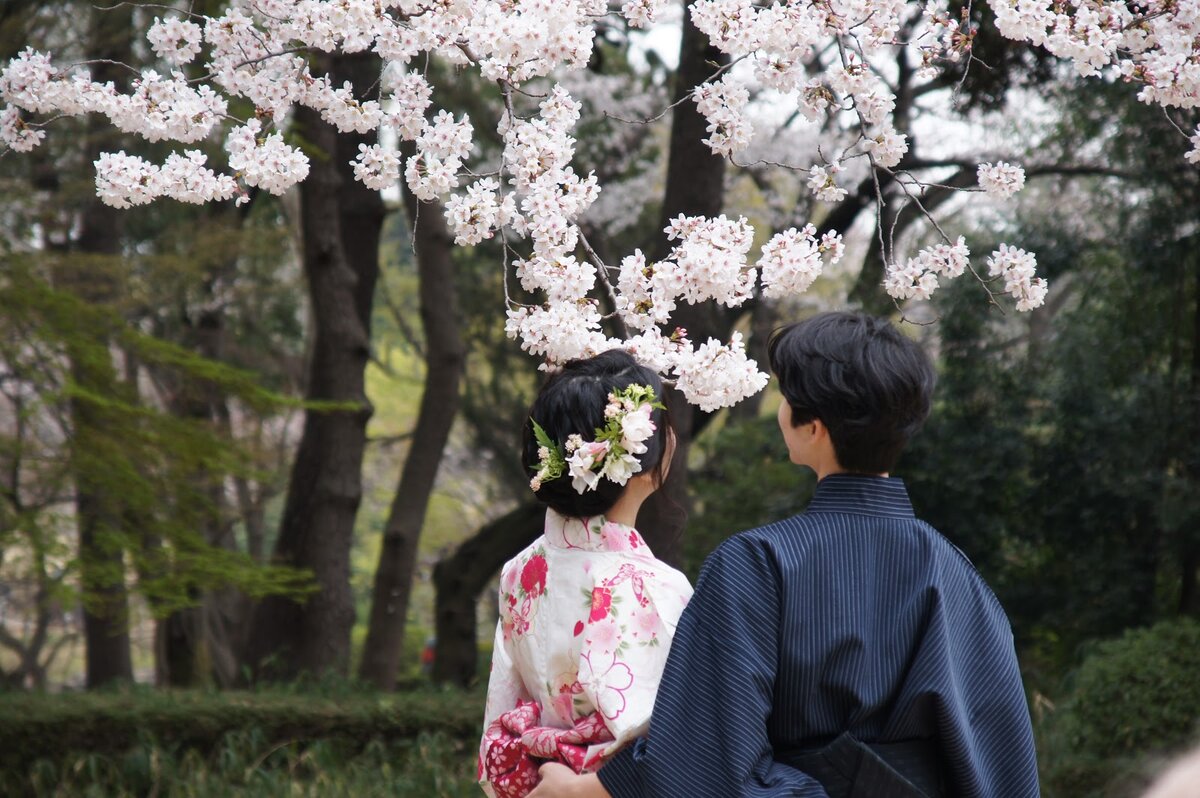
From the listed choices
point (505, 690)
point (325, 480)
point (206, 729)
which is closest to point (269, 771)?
point (206, 729)

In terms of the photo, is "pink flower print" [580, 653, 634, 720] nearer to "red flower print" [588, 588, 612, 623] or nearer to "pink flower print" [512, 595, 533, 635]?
"red flower print" [588, 588, 612, 623]

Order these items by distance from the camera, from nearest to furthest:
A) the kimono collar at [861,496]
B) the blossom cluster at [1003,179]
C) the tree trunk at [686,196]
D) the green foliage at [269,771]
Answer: the kimono collar at [861,496]
the blossom cluster at [1003,179]
the green foliage at [269,771]
the tree trunk at [686,196]

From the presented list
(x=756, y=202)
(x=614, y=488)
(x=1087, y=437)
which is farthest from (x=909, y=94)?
(x=614, y=488)

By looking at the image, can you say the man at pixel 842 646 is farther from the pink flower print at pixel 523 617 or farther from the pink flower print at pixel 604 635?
the pink flower print at pixel 523 617

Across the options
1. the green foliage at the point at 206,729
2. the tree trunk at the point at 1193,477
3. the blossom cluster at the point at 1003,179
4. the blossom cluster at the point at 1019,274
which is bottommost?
the green foliage at the point at 206,729

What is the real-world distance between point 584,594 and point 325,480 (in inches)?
199

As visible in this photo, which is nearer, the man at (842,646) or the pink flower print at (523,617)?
the man at (842,646)

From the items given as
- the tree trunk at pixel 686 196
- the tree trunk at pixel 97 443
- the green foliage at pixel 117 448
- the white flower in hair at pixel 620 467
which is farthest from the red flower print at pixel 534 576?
the green foliage at pixel 117 448

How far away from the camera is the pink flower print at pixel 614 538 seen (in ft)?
6.33

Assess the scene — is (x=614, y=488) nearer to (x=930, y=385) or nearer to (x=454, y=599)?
(x=930, y=385)

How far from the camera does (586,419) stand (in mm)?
1933

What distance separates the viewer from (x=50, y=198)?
7.21 metres

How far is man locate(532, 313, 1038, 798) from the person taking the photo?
1.58 m

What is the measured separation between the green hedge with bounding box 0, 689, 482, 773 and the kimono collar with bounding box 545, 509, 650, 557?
3198 millimetres
